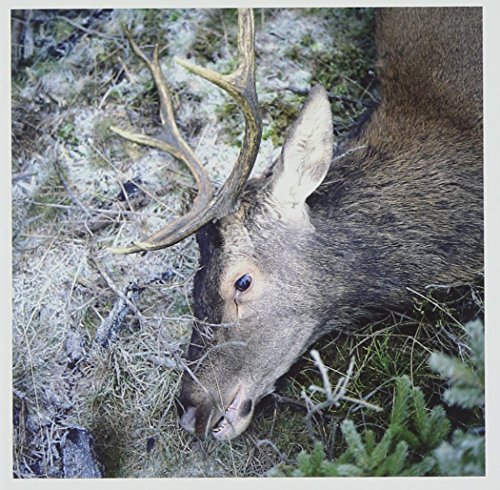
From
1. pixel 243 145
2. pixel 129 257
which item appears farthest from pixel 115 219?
pixel 243 145

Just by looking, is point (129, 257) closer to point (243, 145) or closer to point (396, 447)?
point (243, 145)

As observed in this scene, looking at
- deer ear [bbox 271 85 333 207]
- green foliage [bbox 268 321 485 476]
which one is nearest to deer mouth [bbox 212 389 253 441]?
green foliage [bbox 268 321 485 476]

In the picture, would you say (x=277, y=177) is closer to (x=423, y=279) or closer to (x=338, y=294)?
(x=338, y=294)

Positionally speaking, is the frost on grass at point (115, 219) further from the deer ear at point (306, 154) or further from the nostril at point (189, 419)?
the deer ear at point (306, 154)

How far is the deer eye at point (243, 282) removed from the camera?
331cm

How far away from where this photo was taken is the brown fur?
3.34m

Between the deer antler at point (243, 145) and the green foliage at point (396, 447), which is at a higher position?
the deer antler at point (243, 145)

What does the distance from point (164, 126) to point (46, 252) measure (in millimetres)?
967

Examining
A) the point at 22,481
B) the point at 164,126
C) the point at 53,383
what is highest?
the point at 164,126

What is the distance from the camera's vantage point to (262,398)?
3514 millimetres

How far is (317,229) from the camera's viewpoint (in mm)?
3402

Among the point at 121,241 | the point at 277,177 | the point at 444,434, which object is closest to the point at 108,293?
the point at 121,241

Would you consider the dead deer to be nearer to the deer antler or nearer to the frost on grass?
the deer antler

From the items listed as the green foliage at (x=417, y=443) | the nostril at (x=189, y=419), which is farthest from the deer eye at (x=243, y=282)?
the green foliage at (x=417, y=443)
